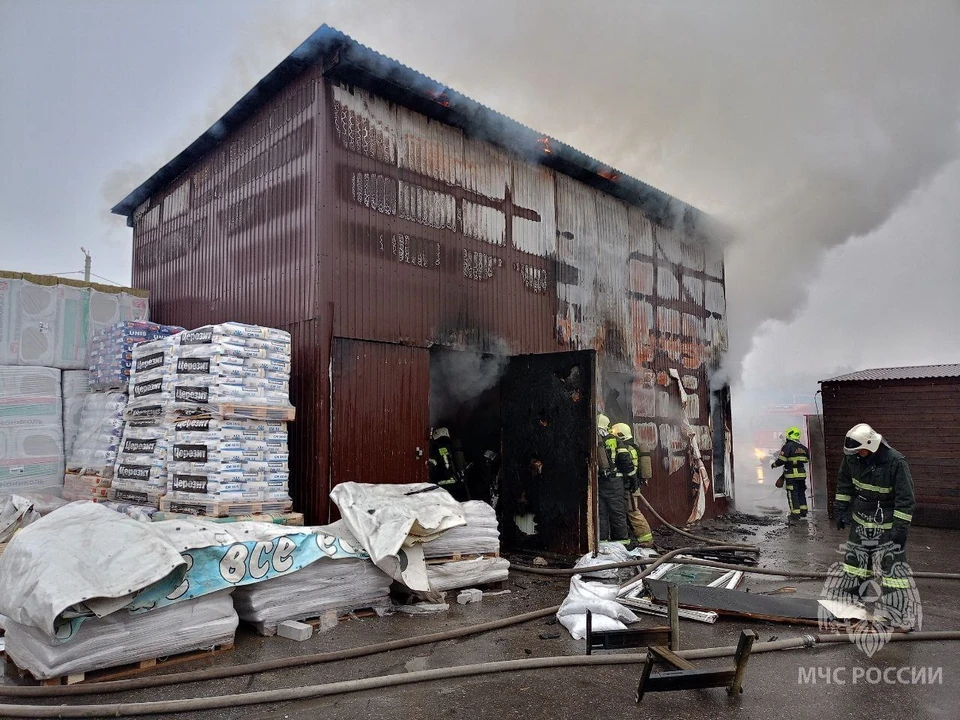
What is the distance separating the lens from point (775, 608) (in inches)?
237

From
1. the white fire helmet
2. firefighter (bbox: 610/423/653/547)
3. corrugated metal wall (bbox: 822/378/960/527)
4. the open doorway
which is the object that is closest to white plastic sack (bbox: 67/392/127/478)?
the open doorway

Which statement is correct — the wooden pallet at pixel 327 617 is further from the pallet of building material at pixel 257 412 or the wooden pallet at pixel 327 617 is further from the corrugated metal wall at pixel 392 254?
the pallet of building material at pixel 257 412

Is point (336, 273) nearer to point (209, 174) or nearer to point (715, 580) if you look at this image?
point (209, 174)

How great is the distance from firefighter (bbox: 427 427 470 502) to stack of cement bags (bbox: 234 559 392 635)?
3.21 m

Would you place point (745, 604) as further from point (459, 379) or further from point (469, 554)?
point (459, 379)

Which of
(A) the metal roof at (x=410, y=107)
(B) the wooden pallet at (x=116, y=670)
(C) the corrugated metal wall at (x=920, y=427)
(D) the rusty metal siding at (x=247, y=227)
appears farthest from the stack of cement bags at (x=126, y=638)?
(C) the corrugated metal wall at (x=920, y=427)

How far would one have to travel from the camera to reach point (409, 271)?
8938 mm

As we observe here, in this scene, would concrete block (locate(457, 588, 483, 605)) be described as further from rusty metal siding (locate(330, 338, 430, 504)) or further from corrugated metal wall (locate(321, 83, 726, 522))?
corrugated metal wall (locate(321, 83, 726, 522))

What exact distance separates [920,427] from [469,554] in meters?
10.8

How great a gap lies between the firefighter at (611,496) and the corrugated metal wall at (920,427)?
5.83 metres

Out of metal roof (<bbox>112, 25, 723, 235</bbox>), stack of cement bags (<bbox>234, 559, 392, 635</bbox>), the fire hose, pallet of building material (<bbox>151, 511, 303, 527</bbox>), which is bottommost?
the fire hose

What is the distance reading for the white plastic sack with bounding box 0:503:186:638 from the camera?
4.18 m

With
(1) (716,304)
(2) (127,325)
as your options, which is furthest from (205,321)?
(1) (716,304)

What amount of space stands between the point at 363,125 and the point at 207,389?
13.5 ft
